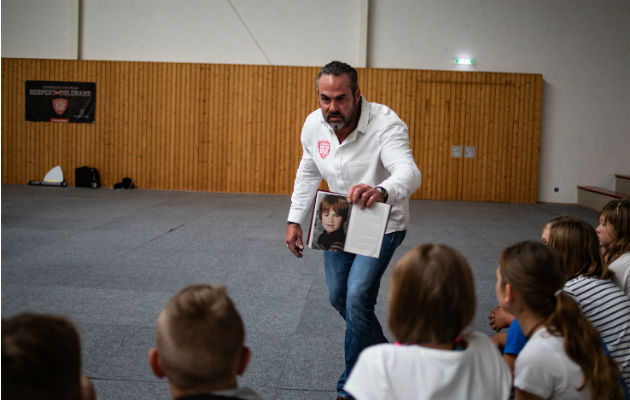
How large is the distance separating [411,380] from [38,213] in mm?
8763

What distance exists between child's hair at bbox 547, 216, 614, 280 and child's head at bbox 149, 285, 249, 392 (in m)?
1.54

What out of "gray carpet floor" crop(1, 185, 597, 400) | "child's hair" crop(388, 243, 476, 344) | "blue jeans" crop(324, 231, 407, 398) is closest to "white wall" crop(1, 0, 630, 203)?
"gray carpet floor" crop(1, 185, 597, 400)

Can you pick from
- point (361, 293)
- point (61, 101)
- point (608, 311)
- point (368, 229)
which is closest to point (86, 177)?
point (61, 101)

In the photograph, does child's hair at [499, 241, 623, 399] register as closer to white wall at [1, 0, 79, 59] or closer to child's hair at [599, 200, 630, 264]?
child's hair at [599, 200, 630, 264]

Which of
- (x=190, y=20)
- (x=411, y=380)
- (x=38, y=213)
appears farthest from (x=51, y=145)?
(x=411, y=380)

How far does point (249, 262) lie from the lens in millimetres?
6086

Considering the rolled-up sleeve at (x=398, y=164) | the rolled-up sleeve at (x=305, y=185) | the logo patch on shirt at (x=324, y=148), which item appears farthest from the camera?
the rolled-up sleeve at (x=305, y=185)

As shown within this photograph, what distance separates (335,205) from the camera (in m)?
2.58

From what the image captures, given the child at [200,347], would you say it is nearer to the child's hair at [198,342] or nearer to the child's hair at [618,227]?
the child's hair at [198,342]

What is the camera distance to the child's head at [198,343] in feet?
4.70

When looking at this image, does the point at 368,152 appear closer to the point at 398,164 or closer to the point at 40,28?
the point at 398,164

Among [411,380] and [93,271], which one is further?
[93,271]

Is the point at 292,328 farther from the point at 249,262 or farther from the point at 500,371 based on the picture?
the point at 500,371

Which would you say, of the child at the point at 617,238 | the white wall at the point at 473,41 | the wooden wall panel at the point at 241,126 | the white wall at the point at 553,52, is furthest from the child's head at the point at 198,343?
the white wall at the point at 553,52
